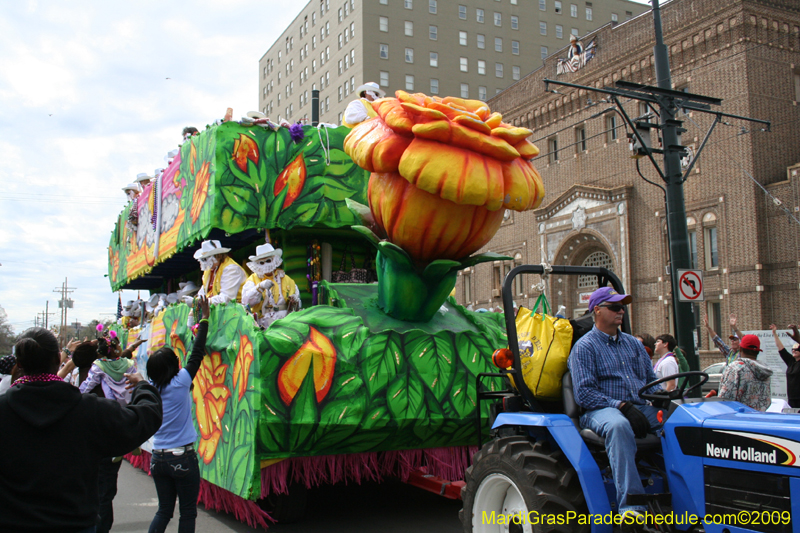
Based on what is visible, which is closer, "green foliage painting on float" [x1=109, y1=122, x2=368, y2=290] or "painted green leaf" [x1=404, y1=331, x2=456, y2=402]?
"painted green leaf" [x1=404, y1=331, x2=456, y2=402]

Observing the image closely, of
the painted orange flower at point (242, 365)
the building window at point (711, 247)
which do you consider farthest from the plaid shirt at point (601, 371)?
the building window at point (711, 247)

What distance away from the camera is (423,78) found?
56.4 metres

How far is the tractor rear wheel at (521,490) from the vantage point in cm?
365

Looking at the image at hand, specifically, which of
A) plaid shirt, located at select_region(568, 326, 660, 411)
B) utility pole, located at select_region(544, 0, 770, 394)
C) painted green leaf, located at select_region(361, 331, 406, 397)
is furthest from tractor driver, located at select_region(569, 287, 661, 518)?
utility pole, located at select_region(544, 0, 770, 394)

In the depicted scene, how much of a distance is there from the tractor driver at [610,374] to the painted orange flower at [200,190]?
5393 mm

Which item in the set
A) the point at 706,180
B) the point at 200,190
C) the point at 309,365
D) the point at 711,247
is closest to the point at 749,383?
the point at 309,365

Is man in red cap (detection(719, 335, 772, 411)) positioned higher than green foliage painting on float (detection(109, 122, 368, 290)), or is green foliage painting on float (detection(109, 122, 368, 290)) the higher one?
green foliage painting on float (detection(109, 122, 368, 290))

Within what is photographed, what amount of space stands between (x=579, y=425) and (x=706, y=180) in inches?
932

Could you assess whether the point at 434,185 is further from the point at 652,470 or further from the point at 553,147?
the point at 553,147

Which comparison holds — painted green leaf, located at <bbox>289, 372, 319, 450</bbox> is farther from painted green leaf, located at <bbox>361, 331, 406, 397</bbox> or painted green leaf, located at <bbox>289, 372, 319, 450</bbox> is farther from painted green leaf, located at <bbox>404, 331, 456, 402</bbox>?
painted green leaf, located at <bbox>404, 331, 456, 402</bbox>

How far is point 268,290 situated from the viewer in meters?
7.62

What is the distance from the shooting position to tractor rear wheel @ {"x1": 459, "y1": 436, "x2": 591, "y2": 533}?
3650mm

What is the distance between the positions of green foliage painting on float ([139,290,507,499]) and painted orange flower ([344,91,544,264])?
0.96 metres

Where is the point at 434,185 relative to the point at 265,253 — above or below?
above
